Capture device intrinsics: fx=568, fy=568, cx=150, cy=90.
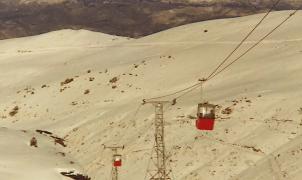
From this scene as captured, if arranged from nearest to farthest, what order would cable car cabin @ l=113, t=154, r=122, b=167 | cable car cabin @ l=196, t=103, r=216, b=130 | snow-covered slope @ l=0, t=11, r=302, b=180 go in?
cable car cabin @ l=196, t=103, r=216, b=130 < snow-covered slope @ l=0, t=11, r=302, b=180 < cable car cabin @ l=113, t=154, r=122, b=167

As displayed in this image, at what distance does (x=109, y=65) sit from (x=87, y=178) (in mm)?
39503

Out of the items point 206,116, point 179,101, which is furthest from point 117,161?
point 206,116

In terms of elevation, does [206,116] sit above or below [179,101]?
below

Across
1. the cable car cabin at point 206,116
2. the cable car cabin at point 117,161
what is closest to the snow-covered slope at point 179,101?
the cable car cabin at point 117,161

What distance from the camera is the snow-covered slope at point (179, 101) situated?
157ft

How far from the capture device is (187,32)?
10538 cm

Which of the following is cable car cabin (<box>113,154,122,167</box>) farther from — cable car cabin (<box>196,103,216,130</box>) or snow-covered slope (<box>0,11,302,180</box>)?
cable car cabin (<box>196,103,216,130</box>)

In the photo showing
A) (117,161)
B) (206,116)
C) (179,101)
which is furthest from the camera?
(179,101)

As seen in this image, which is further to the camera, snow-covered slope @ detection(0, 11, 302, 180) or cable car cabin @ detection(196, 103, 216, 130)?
snow-covered slope @ detection(0, 11, 302, 180)

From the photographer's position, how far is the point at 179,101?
6334cm

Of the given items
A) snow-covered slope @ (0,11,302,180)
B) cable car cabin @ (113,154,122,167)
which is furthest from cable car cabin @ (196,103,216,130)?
cable car cabin @ (113,154,122,167)

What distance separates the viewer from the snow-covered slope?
157ft

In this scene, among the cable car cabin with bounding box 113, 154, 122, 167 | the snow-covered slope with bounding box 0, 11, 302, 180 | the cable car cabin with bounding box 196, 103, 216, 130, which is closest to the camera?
the cable car cabin with bounding box 196, 103, 216, 130

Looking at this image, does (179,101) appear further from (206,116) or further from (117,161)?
(206,116)
